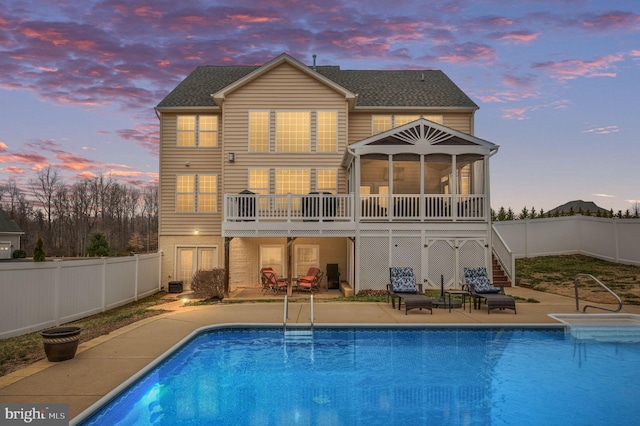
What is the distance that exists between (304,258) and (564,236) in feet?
49.9

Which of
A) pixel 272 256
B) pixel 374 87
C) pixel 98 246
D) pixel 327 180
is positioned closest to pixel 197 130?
pixel 327 180

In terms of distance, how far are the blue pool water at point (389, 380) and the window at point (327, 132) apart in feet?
34.1

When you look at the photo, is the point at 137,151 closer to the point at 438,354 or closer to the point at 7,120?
the point at 7,120

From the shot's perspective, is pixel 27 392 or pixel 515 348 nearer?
pixel 27 392

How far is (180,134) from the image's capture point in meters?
19.4

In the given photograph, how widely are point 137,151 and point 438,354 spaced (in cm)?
4092

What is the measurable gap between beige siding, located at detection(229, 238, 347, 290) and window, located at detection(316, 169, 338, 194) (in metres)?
2.43

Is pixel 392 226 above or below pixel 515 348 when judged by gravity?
above

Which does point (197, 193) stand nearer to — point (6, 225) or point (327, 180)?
point (327, 180)

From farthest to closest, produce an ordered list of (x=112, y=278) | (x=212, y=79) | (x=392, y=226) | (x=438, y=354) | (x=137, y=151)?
(x=137, y=151)
(x=212, y=79)
(x=392, y=226)
(x=112, y=278)
(x=438, y=354)

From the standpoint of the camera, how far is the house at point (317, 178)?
15.5 metres

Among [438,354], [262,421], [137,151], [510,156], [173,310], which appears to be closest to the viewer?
[262,421]

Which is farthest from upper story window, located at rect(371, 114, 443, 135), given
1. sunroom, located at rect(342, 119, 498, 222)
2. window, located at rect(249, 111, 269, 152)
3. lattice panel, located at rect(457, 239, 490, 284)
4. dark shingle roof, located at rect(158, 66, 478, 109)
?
lattice panel, located at rect(457, 239, 490, 284)

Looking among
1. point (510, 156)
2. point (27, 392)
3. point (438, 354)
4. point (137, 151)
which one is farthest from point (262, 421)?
point (137, 151)
